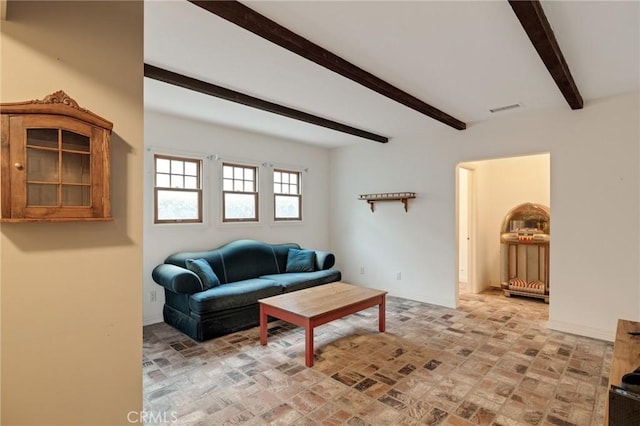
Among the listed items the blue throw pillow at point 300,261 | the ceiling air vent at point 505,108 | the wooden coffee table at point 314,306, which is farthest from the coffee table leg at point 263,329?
the ceiling air vent at point 505,108

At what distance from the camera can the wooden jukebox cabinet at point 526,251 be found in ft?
16.9

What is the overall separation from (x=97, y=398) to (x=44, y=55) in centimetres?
154

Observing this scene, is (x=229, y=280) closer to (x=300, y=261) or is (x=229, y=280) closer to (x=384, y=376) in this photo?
(x=300, y=261)

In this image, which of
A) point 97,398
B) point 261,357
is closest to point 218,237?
point 261,357

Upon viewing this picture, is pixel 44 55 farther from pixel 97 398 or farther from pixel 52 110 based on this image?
pixel 97 398

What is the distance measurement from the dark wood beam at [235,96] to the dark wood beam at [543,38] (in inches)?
99.4

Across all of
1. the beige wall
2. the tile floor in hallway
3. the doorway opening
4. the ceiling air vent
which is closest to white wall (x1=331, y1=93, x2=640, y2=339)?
the ceiling air vent

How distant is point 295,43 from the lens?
2.33 metres

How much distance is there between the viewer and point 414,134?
516 centimetres

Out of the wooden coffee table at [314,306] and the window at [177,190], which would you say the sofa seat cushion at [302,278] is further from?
the window at [177,190]

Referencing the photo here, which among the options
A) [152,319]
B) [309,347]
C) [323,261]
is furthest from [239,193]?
[309,347]

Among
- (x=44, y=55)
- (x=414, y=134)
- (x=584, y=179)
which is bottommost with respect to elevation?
(x=584, y=179)

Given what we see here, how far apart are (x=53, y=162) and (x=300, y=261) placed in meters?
3.88

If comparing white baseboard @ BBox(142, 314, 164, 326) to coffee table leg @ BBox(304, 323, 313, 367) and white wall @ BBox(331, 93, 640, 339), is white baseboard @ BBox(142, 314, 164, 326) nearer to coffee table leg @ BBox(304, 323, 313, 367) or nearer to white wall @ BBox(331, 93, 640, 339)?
coffee table leg @ BBox(304, 323, 313, 367)
